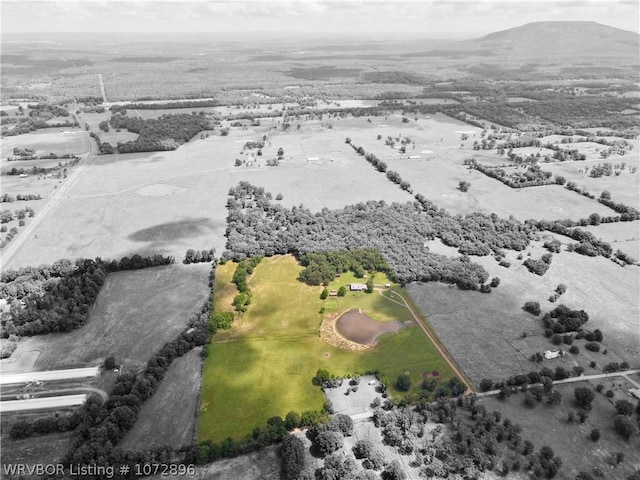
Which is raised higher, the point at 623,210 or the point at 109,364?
the point at 623,210

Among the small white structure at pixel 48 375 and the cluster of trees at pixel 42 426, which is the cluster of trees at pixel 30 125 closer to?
the small white structure at pixel 48 375

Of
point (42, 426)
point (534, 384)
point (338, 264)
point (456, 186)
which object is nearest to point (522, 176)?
point (456, 186)

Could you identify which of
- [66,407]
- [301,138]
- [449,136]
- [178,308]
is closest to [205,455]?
[66,407]

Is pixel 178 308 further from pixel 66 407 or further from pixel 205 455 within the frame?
pixel 205 455

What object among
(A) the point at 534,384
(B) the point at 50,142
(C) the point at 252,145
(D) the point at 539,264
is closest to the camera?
(A) the point at 534,384

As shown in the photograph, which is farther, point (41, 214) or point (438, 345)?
point (41, 214)

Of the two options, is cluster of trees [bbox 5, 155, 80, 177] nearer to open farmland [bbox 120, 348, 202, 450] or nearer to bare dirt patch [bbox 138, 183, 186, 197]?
bare dirt patch [bbox 138, 183, 186, 197]

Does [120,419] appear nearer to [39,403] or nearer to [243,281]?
[39,403]
